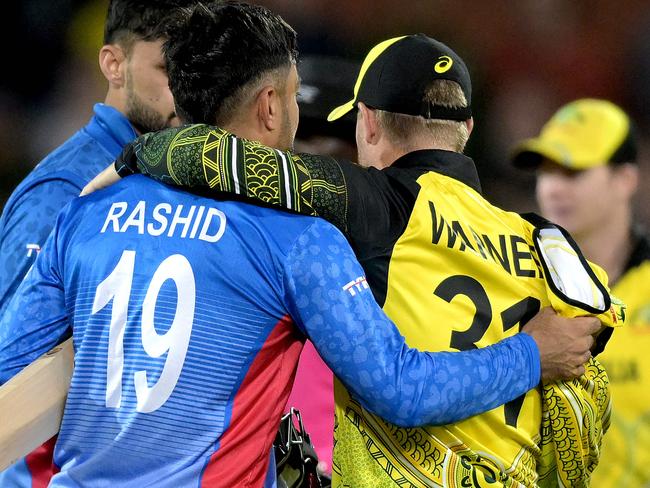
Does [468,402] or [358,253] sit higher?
[358,253]

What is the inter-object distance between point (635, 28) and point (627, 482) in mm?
3375

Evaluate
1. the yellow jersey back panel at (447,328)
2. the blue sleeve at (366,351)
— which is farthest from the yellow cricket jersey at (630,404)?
the blue sleeve at (366,351)

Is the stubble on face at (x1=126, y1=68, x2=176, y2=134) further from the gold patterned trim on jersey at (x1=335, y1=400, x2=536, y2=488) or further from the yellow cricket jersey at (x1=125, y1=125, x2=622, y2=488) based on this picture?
the gold patterned trim on jersey at (x1=335, y1=400, x2=536, y2=488)

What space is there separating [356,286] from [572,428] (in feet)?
1.93

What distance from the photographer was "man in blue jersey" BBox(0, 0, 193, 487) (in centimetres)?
260

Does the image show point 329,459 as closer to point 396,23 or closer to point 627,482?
point 627,482

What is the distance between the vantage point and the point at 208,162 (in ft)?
5.81

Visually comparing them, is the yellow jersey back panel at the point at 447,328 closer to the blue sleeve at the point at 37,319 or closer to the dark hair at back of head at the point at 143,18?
the blue sleeve at the point at 37,319

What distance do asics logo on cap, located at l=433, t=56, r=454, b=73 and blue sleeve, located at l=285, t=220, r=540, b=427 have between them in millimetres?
542

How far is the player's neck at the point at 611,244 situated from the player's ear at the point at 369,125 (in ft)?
5.52

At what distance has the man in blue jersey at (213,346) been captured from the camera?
173 centimetres

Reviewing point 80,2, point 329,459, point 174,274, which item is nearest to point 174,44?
point 174,274

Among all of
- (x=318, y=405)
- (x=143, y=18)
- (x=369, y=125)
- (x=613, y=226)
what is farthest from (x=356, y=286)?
(x=613, y=226)

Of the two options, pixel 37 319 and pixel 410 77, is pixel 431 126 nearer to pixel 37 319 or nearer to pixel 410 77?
pixel 410 77
